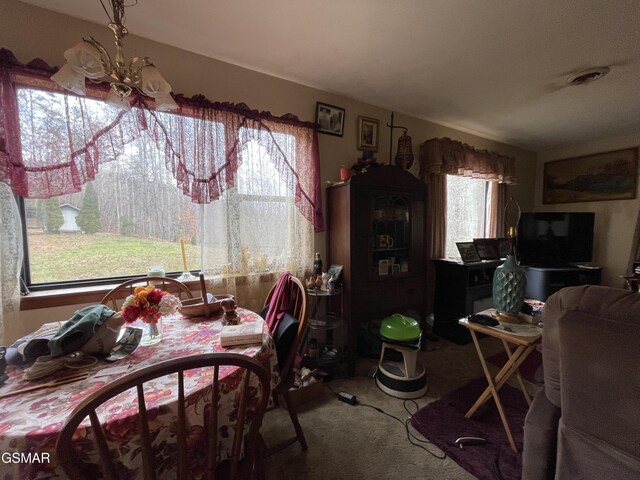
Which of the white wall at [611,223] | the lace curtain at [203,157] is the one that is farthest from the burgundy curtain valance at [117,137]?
the white wall at [611,223]

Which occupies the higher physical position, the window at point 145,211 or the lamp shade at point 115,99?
the lamp shade at point 115,99

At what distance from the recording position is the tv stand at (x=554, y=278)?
10.3 feet

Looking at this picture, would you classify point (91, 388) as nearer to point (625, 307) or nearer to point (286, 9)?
point (625, 307)

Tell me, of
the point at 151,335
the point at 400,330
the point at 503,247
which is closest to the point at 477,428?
the point at 400,330

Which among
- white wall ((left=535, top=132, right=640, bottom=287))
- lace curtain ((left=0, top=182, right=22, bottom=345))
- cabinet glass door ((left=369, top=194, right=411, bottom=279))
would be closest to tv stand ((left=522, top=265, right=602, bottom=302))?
white wall ((left=535, top=132, right=640, bottom=287))

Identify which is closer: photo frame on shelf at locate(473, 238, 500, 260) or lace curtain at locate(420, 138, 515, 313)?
lace curtain at locate(420, 138, 515, 313)

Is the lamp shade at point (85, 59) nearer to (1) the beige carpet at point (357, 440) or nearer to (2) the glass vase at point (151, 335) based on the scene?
(2) the glass vase at point (151, 335)

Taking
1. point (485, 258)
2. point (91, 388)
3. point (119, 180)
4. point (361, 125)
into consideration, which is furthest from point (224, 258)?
point (485, 258)

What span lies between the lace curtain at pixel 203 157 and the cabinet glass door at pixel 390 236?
1.58 feet

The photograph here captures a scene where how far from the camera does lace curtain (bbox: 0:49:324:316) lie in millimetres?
1358

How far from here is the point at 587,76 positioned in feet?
6.55

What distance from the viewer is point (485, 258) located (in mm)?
2941

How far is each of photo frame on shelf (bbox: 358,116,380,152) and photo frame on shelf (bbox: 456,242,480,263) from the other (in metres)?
1.39

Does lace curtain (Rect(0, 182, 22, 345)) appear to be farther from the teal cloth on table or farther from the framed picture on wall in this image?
the framed picture on wall
